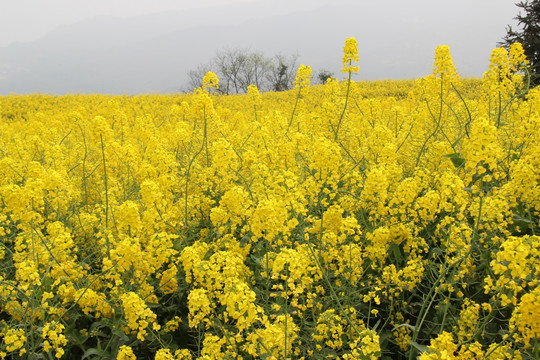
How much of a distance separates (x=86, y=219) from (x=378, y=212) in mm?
2602

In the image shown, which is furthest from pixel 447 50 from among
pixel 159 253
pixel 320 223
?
pixel 159 253

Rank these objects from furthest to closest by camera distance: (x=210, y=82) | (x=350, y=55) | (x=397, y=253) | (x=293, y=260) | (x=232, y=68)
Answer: (x=232, y=68) < (x=210, y=82) < (x=350, y=55) < (x=397, y=253) < (x=293, y=260)

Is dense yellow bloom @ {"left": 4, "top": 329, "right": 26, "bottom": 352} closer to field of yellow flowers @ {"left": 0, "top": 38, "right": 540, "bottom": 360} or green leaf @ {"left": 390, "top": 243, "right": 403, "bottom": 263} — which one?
field of yellow flowers @ {"left": 0, "top": 38, "right": 540, "bottom": 360}

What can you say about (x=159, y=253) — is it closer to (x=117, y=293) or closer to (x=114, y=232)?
(x=117, y=293)

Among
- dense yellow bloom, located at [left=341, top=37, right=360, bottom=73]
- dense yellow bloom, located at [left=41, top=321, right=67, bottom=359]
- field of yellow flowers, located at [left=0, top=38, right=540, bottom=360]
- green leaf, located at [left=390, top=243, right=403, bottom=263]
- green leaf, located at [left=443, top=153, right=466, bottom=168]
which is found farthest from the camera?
dense yellow bloom, located at [left=341, top=37, right=360, bottom=73]

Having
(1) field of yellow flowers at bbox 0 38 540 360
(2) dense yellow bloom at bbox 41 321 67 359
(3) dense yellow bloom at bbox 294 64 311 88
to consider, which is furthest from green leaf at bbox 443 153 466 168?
(2) dense yellow bloom at bbox 41 321 67 359

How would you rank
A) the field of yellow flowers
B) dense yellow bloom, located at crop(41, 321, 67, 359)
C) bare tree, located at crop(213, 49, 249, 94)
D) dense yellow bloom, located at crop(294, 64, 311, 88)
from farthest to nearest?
bare tree, located at crop(213, 49, 249, 94), dense yellow bloom, located at crop(294, 64, 311, 88), dense yellow bloom, located at crop(41, 321, 67, 359), the field of yellow flowers

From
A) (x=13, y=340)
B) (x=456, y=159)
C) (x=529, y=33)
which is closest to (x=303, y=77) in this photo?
(x=456, y=159)

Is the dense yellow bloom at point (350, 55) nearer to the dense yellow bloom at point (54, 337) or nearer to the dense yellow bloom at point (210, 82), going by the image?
the dense yellow bloom at point (210, 82)

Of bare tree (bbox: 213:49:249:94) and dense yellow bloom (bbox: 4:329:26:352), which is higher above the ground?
bare tree (bbox: 213:49:249:94)

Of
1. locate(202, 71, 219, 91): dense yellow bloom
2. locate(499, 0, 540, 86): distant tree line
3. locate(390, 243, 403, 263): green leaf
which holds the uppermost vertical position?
locate(499, 0, 540, 86): distant tree line

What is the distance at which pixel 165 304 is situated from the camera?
3.25 m

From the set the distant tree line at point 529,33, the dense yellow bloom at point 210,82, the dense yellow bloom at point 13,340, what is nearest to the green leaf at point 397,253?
the dense yellow bloom at point 13,340

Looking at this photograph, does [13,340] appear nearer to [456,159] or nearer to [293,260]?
[293,260]
